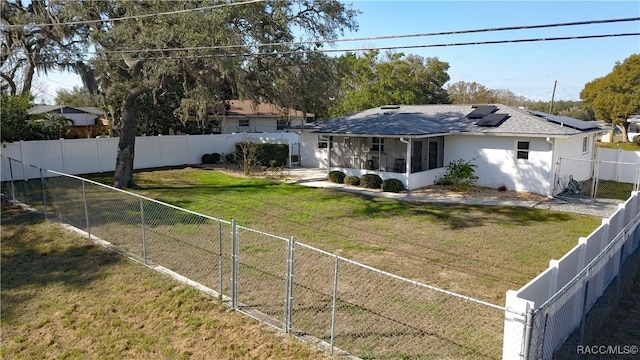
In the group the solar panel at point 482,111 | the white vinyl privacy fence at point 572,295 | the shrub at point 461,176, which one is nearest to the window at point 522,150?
the shrub at point 461,176

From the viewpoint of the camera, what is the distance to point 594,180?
1728 centimetres

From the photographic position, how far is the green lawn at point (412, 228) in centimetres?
889

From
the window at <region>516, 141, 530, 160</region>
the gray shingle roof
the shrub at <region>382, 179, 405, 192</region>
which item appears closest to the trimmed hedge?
the gray shingle roof

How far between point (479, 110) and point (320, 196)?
30.5 feet

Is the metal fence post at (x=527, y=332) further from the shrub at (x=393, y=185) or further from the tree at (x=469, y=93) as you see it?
the tree at (x=469, y=93)

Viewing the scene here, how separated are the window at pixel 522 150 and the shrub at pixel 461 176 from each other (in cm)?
173

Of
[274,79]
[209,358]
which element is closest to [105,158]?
[274,79]

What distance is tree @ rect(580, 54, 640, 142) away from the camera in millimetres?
46406

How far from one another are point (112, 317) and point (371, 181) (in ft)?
41.7

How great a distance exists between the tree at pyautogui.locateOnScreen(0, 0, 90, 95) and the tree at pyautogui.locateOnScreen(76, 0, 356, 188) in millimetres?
3471

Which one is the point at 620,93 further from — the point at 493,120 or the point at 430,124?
the point at 430,124

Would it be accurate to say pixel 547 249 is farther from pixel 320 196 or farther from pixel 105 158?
pixel 105 158

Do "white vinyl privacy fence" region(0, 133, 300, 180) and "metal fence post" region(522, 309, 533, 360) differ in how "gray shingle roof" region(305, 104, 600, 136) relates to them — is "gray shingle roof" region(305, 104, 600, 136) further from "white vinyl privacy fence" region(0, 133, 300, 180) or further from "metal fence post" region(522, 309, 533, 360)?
"metal fence post" region(522, 309, 533, 360)

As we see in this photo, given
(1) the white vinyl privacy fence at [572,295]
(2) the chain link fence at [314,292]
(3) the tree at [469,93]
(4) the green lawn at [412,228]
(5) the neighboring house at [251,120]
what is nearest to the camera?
(1) the white vinyl privacy fence at [572,295]
